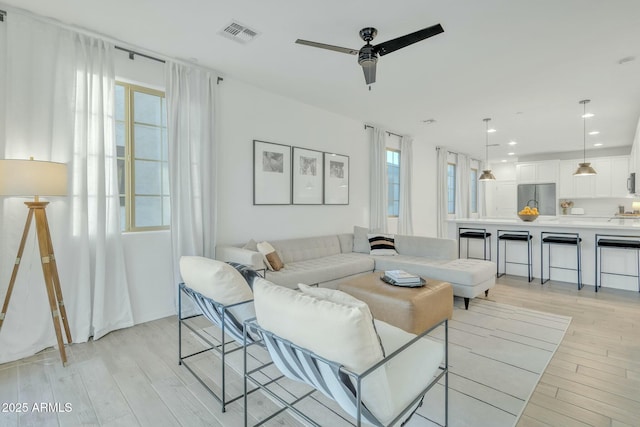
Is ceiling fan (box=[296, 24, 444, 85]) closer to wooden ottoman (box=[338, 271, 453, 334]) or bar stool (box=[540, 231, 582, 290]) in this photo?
wooden ottoman (box=[338, 271, 453, 334])

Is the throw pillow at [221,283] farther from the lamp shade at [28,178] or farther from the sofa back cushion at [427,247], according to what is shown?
the sofa back cushion at [427,247]

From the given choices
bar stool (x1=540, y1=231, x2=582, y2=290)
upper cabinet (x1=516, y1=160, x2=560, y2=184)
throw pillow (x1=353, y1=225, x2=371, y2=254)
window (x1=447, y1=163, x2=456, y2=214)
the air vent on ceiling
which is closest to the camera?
the air vent on ceiling

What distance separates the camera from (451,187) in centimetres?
877

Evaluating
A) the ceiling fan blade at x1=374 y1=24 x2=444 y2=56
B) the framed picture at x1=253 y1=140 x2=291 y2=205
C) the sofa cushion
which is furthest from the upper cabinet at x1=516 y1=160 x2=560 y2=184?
the ceiling fan blade at x1=374 y1=24 x2=444 y2=56

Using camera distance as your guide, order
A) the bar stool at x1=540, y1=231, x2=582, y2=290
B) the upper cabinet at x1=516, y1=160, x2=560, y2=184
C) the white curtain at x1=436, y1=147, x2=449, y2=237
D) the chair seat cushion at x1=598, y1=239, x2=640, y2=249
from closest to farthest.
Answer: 1. the chair seat cushion at x1=598, y1=239, x2=640, y2=249
2. the bar stool at x1=540, y1=231, x2=582, y2=290
3. the white curtain at x1=436, y1=147, x2=449, y2=237
4. the upper cabinet at x1=516, y1=160, x2=560, y2=184

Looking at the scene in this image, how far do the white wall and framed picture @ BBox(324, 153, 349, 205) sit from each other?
0.11m

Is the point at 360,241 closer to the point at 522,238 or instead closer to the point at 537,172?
the point at 522,238

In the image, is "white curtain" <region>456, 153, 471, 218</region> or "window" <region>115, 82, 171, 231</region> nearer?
"window" <region>115, 82, 171, 231</region>

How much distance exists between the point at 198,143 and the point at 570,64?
4.31 m

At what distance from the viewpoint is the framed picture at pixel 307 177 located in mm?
4793

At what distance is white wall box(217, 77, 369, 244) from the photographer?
397 centimetres

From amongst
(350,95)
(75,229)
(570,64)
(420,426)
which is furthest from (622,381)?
(75,229)

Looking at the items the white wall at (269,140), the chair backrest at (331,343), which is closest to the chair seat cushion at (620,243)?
the white wall at (269,140)

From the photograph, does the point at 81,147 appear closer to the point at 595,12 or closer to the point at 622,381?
the point at 595,12
